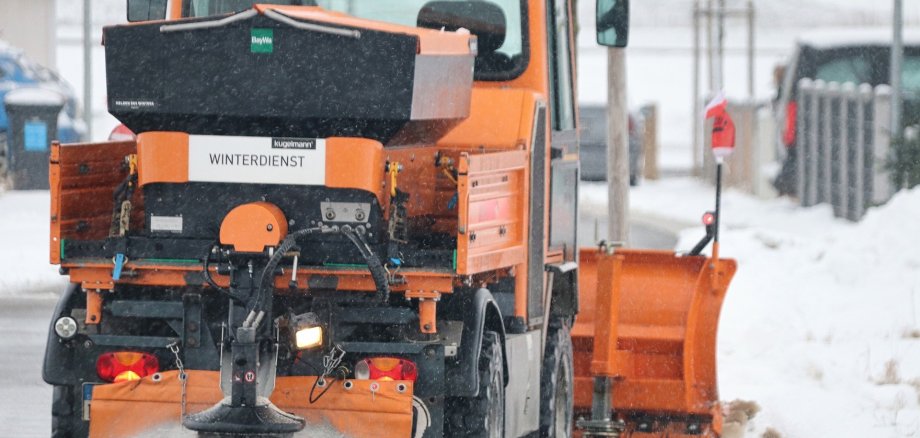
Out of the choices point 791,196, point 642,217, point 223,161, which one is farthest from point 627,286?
point 791,196

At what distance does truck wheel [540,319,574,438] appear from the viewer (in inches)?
347

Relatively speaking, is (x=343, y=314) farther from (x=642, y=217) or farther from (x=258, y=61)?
(x=642, y=217)

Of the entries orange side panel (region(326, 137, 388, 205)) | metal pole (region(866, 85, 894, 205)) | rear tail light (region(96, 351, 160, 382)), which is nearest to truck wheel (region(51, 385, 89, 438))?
rear tail light (region(96, 351, 160, 382))

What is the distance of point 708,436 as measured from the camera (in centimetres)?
985

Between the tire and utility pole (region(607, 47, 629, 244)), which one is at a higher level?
utility pole (region(607, 47, 629, 244))


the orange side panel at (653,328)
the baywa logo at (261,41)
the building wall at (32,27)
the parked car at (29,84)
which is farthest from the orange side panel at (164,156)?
the building wall at (32,27)

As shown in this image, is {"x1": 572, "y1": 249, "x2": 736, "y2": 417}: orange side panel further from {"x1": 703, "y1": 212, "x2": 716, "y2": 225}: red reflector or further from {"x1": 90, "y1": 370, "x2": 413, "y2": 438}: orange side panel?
{"x1": 90, "y1": 370, "x2": 413, "y2": 438}: orange side panel

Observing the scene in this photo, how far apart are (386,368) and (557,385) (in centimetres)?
220

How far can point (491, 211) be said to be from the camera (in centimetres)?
723

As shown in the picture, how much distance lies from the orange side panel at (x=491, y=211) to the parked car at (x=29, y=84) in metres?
19.0

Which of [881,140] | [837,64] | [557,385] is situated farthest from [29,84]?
[557,385]

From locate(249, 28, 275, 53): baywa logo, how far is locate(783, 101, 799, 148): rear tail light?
69.5 ft

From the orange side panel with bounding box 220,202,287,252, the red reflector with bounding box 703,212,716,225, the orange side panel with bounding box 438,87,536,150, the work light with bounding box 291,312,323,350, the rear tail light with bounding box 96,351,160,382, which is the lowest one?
the rear tail light with bounding box 96,351,160,382

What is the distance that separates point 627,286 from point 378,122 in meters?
3.69
